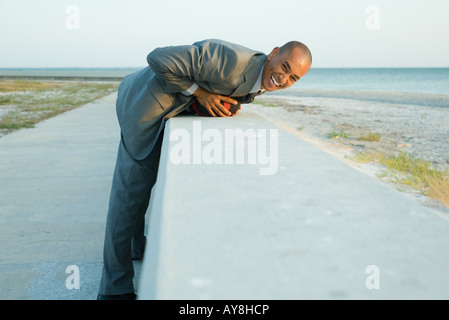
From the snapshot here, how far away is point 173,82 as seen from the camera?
230 cm

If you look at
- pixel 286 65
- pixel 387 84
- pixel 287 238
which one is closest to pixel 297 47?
pixel 286 65

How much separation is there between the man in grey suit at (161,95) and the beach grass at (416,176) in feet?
10.0

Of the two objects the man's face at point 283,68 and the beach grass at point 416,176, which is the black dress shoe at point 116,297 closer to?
the man's face at point 283,68

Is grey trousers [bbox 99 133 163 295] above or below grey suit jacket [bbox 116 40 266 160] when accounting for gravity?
below

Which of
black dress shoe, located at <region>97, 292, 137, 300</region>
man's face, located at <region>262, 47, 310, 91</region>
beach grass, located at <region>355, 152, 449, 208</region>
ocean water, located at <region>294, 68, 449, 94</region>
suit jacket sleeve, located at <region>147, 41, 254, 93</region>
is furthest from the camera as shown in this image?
ocean water, located at <region>294, 68, 449, 94</region>

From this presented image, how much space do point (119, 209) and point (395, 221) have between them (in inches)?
71.8

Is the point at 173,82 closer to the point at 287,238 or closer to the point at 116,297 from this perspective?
the point at 116,297

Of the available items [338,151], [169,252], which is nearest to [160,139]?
[169,252]

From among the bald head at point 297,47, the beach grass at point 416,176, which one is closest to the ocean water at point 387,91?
the beach grass at point 416,176

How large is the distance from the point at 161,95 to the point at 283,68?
2.32 feet

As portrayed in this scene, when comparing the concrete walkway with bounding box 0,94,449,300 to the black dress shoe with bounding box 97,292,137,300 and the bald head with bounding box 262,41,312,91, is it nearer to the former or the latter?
the black dress shoe with bounding box 97,292,137,300

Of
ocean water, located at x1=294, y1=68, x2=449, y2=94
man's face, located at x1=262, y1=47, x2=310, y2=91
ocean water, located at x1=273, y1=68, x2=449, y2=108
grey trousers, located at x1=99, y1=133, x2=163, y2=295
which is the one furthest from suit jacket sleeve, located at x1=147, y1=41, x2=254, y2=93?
ocean water, located at x1=294, y1=68, x2=449, y2=94

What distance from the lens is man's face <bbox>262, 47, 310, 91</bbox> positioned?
93.3 inches

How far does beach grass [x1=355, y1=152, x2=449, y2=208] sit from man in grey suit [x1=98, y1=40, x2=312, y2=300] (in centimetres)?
306
